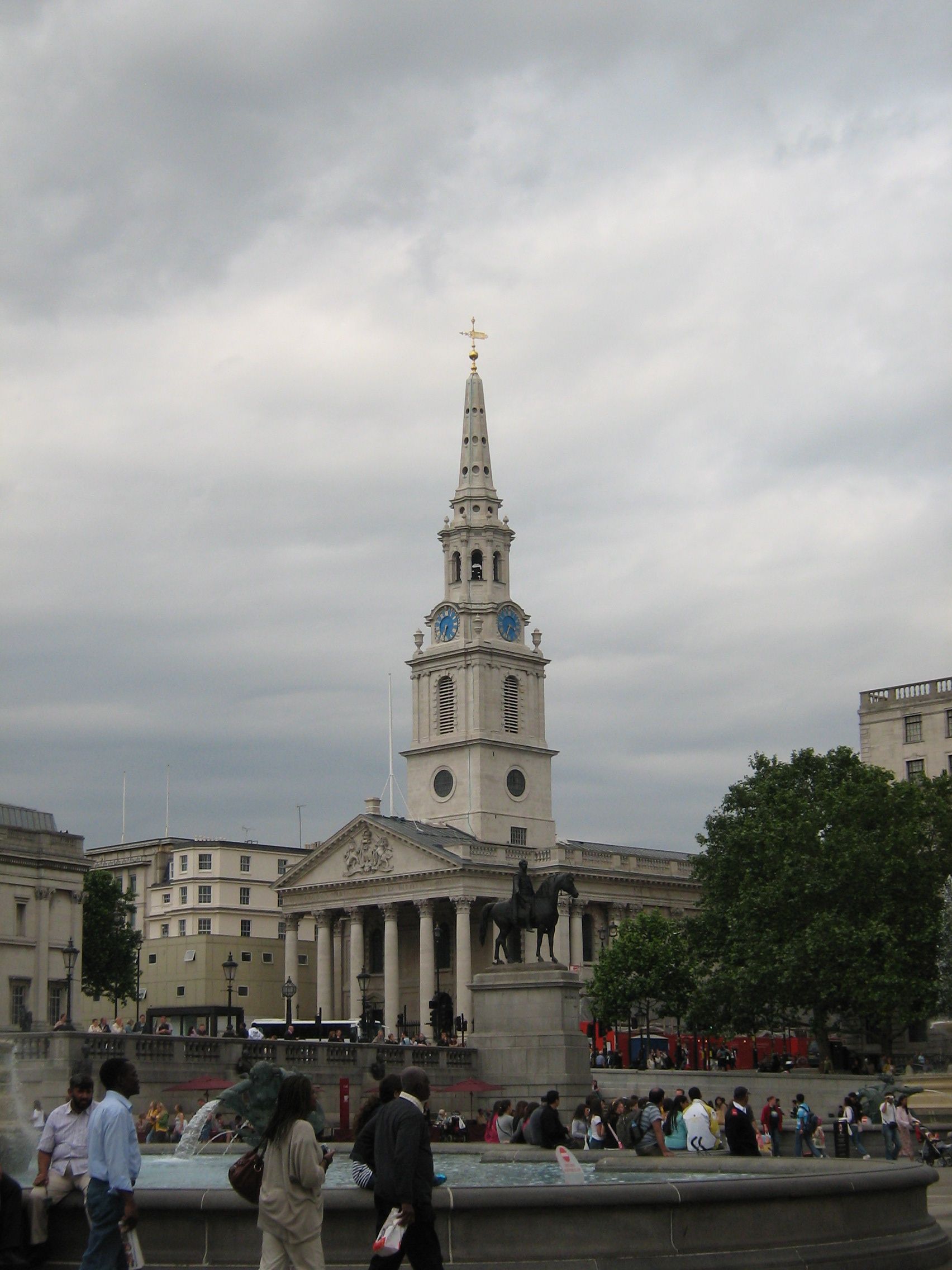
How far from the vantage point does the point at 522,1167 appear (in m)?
26.2

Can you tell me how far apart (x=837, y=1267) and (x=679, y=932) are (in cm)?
7253

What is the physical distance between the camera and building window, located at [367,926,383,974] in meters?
116

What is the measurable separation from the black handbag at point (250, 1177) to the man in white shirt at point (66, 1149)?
2.12 metres

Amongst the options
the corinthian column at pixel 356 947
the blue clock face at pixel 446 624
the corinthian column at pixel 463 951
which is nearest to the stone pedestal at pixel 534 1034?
the corinthian column at pixel 463 951

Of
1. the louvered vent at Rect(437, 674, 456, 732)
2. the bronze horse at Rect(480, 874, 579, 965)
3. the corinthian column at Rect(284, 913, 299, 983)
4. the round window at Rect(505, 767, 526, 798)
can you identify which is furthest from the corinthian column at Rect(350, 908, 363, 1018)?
the bronze horse at Rect(480, 874, 579, 965)

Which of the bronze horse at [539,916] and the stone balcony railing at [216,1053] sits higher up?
the bronze horse at [539,916]

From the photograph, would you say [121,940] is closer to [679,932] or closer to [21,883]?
[21,883]

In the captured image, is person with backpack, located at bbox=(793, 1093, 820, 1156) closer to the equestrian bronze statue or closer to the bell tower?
the equestrian bronze statue

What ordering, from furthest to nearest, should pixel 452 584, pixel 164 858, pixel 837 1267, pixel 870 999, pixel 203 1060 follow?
pixel 164 858 < pixel 452 584 < pixel 870 999 < pixel 203 1060 < pixel 837 1267

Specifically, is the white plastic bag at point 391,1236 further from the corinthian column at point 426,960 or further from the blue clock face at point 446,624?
the blue clock face at point 446,624

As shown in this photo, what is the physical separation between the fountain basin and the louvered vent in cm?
10101

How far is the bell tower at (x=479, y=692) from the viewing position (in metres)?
116

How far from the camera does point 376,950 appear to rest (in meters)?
116

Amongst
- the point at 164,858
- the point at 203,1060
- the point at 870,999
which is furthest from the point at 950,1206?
the point at 164,858
